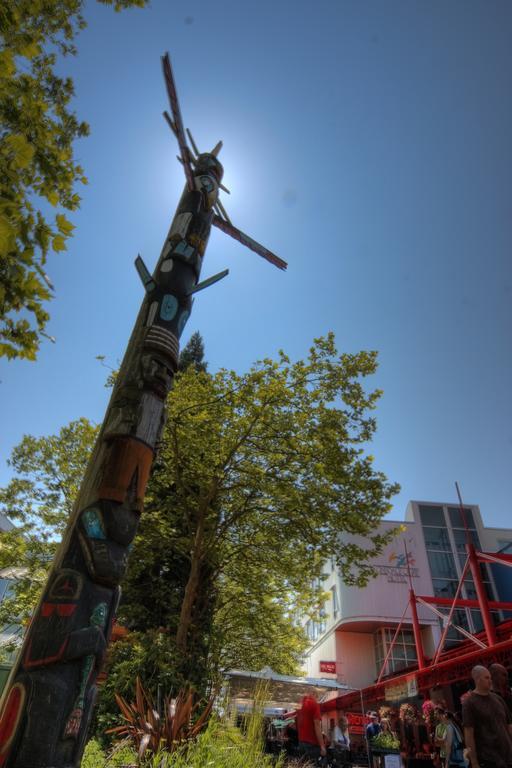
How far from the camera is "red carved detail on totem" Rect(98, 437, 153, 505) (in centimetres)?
400

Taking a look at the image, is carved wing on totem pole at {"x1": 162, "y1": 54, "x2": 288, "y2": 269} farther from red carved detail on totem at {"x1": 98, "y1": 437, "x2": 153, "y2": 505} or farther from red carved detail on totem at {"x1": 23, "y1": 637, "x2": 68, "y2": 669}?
red carved detail on totem at {"x1": 23, "y1": 637, "x2": 68, "y2": 669}

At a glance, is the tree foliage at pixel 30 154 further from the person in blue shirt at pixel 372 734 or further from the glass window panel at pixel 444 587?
the glass window panel at pixel 444 587

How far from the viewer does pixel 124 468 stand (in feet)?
13.7

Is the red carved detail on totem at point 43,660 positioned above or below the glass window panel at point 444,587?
below

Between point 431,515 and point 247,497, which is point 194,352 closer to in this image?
point 247,497

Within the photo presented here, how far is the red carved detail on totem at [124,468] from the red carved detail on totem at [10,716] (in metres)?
1.41

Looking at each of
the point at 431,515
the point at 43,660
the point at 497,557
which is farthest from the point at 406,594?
the point at 43,660

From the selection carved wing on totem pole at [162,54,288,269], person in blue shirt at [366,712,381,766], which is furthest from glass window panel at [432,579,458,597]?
carved wing on totem pole at [162,54,288,269]

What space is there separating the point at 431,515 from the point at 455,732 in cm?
2630

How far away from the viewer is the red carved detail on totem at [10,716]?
2.95 metres

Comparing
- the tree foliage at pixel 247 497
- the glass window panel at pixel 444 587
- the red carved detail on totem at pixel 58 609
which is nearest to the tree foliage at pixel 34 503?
the tree foliage at pixel 247 497

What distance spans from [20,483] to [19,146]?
16.9 m

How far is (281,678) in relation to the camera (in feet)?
59.0

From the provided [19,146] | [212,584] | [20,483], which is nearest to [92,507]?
[19,146]
